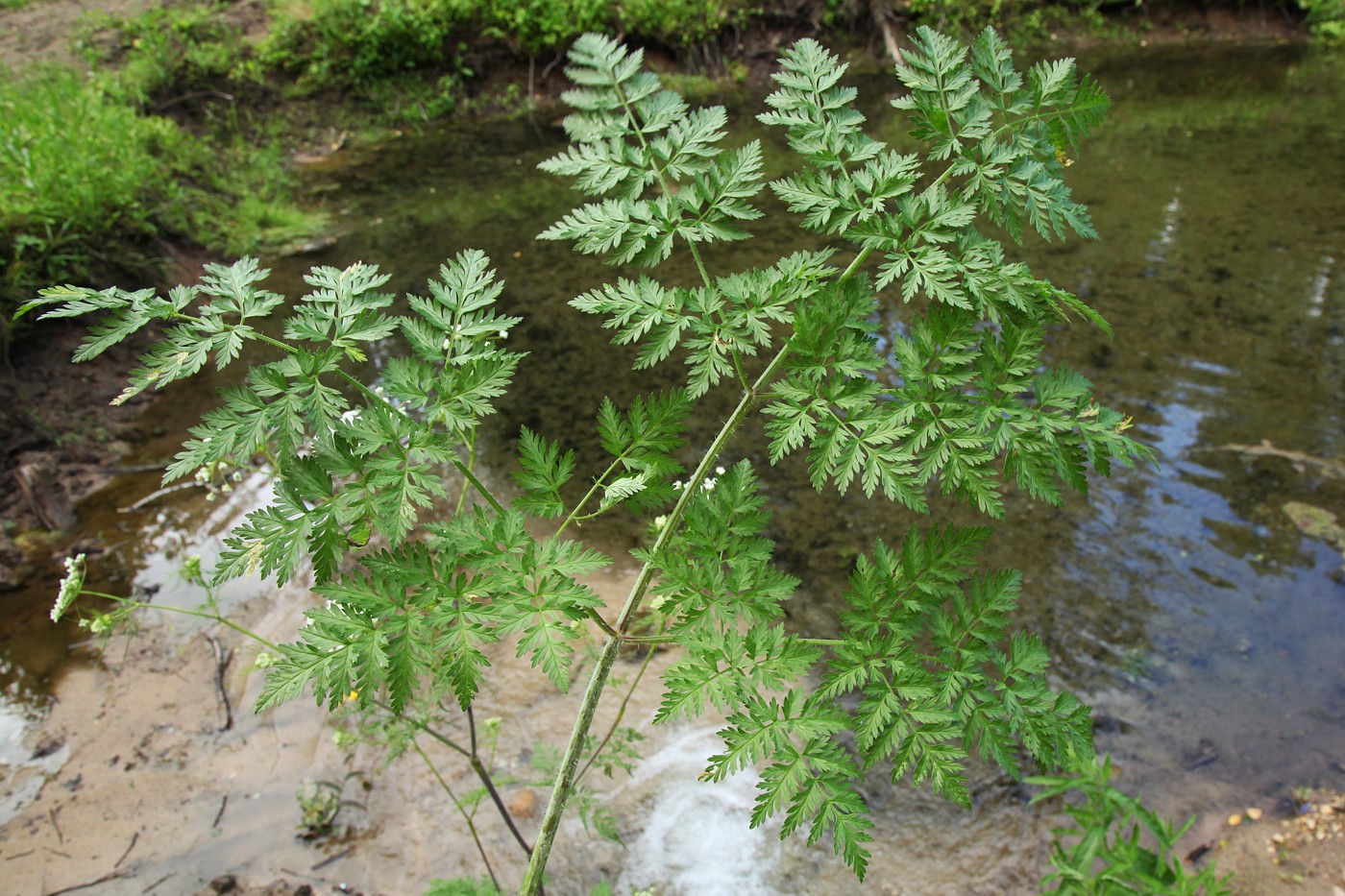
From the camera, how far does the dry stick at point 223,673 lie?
337 centimetres

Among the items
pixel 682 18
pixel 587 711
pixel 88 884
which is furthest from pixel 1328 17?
pixel 88 884

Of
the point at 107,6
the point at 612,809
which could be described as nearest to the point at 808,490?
the point at 612,809

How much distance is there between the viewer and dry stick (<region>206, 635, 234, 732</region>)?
337cm

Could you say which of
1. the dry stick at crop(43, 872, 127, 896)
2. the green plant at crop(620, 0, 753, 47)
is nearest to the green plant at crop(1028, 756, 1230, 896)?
the dry stick at crop(43, 872, 127, 896)

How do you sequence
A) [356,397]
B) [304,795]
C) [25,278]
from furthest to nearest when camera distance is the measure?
[25,278]
[356,397]
[304,795]

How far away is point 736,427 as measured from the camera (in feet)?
5.41

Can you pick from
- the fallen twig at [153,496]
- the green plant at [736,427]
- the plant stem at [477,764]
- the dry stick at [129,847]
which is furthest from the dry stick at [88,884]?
the fallen twig at [153,496]

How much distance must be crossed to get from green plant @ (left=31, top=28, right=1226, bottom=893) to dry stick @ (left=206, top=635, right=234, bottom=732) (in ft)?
7.24

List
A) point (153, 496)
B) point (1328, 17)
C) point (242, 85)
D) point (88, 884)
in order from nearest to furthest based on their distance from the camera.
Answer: point (88, 884), point (153, 496), point (242, 85), point (1328, 17)

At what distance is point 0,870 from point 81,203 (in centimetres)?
456

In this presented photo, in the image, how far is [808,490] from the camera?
15.7 feet

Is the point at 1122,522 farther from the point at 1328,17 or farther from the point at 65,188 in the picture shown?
the point at 1328,17

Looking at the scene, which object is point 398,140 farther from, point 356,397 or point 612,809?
point 612,809

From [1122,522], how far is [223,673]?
14.6 ft
